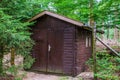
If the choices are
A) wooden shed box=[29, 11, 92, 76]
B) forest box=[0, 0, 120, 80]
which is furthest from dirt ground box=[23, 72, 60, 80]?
forest box=[0, 0, 120, 80]

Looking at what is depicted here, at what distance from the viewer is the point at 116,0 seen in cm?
759

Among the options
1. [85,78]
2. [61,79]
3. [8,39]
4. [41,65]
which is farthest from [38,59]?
[8,39]

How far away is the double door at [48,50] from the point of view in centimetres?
902

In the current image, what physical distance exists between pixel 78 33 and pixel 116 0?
2356 millimetres

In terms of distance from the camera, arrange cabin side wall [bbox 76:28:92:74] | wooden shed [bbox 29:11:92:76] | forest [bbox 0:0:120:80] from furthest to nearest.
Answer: cabin side wall [bbox 76:28:92:74], wooden shed [bbox 29:11:92:76], forest [bbox 0:0:120:80]

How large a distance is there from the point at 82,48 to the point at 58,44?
4.51ft

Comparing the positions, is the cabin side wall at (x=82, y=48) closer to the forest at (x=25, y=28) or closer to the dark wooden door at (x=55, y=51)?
the forest at (x=25, y=28)

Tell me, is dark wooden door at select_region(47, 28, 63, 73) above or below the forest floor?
above

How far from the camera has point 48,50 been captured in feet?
30.5

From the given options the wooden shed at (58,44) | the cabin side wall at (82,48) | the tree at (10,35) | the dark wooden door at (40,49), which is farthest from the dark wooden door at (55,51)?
the tree at (10,35)

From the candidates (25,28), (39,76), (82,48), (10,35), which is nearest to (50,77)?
(39,76)

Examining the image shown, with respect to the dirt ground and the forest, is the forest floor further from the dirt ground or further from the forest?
the forest

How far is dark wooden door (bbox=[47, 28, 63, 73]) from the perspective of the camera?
9.00 metres

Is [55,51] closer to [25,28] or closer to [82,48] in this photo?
[82,48]
